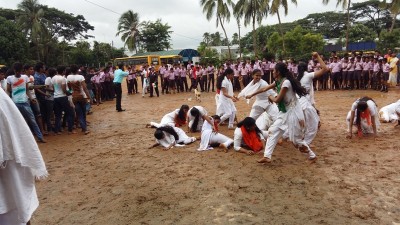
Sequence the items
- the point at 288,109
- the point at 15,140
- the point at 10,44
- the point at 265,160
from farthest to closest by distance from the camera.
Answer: the point at 10,44
the point at 265,160
the point at 288,109
the point at 15,140

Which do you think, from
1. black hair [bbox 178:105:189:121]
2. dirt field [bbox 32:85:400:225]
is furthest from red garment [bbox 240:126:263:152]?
black hair [bbox 178:105:189:121]

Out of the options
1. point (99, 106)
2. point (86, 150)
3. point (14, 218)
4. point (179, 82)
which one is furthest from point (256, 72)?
point (179, 82)

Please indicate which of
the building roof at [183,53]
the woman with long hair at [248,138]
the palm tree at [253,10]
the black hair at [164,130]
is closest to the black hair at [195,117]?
the black hair at [164,130]

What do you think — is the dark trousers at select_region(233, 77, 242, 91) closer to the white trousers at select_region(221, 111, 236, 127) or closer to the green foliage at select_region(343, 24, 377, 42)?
the white trousers at select_region(221, 111, 236, 127)

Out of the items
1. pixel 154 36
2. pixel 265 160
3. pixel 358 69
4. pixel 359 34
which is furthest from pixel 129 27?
pixel 265 160

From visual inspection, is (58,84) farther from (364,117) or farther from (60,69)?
(364,117)

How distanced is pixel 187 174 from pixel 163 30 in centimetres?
5031

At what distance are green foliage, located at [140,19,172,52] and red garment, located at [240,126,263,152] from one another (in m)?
47.5

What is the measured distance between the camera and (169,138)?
718 centimetres

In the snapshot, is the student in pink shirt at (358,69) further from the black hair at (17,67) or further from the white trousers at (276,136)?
the black hair at (17,67)

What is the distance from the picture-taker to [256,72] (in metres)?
7.37

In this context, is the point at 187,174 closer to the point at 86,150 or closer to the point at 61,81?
the point at 86,150

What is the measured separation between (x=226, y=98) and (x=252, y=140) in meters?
2.22

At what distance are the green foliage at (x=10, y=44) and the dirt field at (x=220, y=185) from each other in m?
25.4
